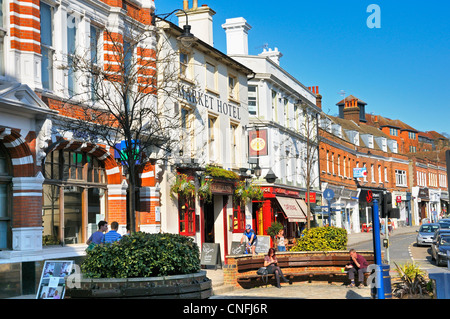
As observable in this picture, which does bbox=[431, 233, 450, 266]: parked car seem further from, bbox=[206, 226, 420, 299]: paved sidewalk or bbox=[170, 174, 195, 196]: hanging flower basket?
bbox=[170, 174, 195, 196]: hanging flower basket

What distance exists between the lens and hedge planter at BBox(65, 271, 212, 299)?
842cm

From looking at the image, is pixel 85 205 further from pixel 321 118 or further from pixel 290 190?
pixel 321 118

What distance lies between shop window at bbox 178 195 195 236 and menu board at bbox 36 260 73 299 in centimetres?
1263

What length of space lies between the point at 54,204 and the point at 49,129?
2229 millimetres

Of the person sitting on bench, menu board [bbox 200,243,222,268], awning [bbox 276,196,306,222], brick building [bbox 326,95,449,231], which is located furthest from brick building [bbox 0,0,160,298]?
→ brick building [bbox 326,95,449,231]

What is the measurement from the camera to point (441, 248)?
24359 mm

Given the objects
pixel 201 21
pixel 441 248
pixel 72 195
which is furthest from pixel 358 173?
pixel 72 195

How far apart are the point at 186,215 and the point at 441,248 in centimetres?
1037

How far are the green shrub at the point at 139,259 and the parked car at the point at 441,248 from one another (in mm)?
16848

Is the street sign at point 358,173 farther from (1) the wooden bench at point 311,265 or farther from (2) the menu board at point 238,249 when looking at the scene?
(1) the wooden bench at point 311,265

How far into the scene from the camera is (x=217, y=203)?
27.0 metres

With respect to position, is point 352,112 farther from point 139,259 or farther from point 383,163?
point 139,259

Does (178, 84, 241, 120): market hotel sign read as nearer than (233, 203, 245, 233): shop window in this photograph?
Yes
